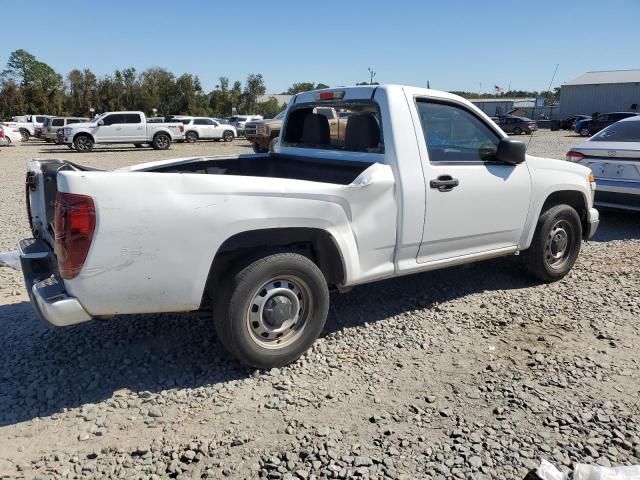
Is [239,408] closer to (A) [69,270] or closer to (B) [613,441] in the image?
(A) [69,270]

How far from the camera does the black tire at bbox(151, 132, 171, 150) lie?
2546 cm

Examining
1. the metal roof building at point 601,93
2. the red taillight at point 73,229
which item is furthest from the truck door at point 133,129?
the metal roof building at point 601,93

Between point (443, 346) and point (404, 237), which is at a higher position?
point (404, 237)

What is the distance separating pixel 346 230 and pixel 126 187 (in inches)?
57.9

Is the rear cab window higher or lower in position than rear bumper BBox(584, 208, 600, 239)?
higher

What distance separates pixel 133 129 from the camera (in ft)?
81.2

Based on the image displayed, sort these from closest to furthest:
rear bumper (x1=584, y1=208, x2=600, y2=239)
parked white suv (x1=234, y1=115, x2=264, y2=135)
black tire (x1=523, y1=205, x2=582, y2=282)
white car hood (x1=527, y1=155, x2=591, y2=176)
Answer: white car hood (x1=527, y1=155, x2=591, y2=176) → black tire (x1=523, y1=205, x2=582, y2=282) → rear bumper (x1=584, y1=208, x2=600, y2=239) → parked white suv (x1=234, y1=115, x2=264, y2=135)

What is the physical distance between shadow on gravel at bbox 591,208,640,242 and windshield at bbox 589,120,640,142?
1129 millimetres

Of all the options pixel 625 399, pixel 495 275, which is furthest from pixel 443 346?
pixel 495 275

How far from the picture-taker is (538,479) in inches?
100

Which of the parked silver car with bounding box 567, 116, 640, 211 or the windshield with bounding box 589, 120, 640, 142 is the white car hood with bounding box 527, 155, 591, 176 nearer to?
the parked silver car with bounding box 567, 116, 640, 211

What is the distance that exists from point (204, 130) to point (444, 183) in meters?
30.6

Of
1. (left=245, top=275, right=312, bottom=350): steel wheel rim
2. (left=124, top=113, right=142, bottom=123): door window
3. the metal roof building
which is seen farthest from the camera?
the metal roof building

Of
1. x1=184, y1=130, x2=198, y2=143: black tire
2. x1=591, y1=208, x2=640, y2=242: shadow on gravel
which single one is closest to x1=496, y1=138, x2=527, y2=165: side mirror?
x1=591, y1=208, x2=640, y2=242: shadow on gravel
